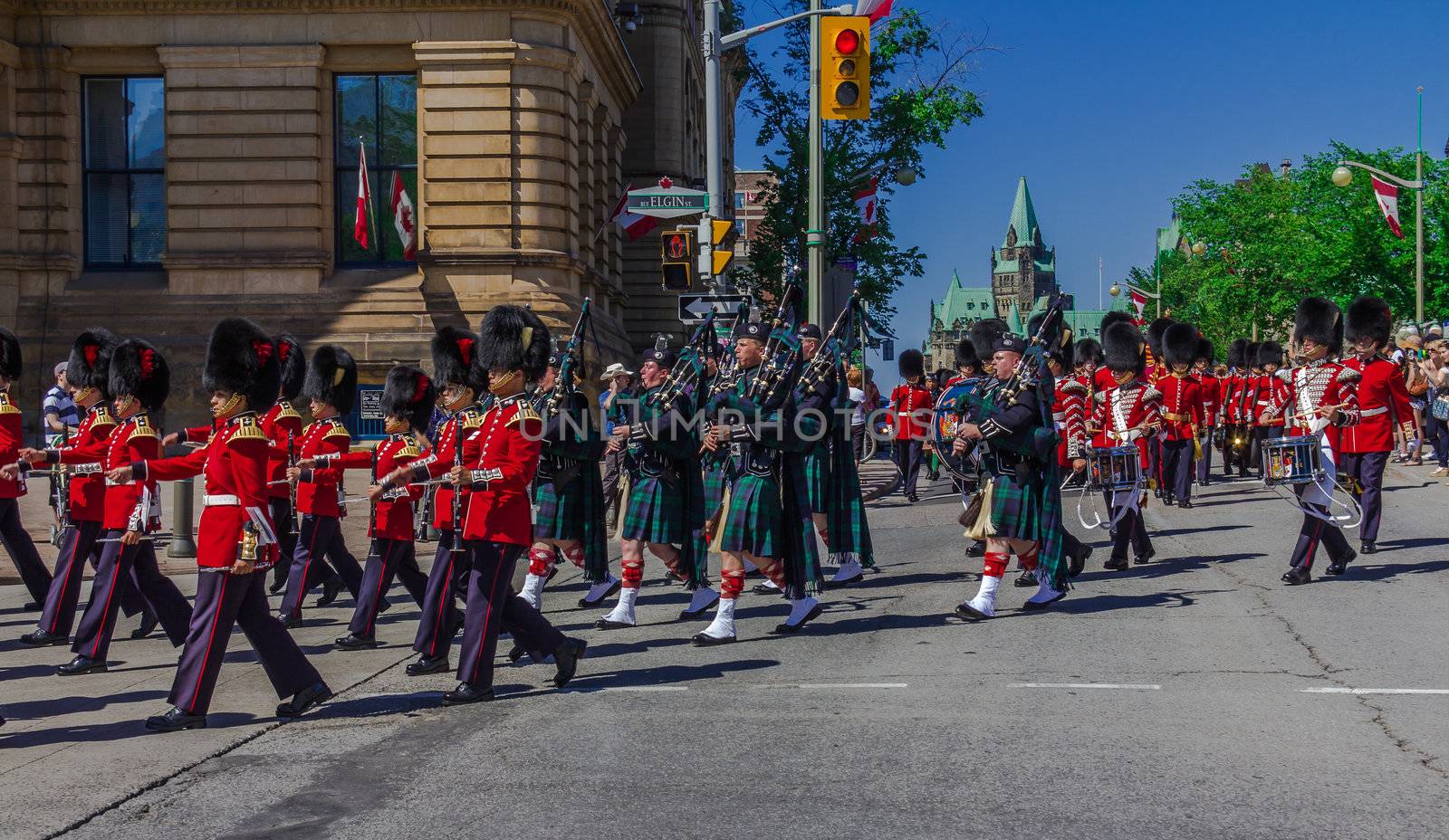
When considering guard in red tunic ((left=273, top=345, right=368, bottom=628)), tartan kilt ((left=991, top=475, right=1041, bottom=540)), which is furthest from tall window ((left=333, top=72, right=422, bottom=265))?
tartan kilt ((left=991, top=475, right=1041, bottom=540))

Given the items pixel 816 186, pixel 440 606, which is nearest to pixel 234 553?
pixel 440 606

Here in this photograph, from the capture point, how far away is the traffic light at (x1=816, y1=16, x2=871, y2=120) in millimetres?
15453

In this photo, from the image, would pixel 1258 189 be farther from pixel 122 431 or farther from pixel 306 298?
pixel 122 431

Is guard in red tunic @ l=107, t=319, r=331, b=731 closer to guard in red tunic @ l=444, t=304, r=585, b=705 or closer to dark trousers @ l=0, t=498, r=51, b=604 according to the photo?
guard in red tunic @ l=444, t=304, r=585, b=705

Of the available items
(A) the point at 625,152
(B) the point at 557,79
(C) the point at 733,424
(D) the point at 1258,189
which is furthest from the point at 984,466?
(D) the point at 1258,189

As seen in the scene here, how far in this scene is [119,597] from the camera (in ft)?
29.2

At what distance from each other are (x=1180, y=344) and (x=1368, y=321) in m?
2.97

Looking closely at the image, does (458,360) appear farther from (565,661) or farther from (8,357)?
(8,357)

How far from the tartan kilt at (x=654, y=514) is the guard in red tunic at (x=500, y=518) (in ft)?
7.13

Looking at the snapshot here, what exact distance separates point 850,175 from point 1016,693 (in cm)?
3578

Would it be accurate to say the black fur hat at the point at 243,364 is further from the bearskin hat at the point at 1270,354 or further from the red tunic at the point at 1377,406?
the bearskin hat at the point at 1270,354

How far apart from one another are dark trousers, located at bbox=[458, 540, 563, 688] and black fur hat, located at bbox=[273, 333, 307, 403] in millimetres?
2267

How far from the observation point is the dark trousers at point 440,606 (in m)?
8.35

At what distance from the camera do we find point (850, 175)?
42375 millimetres
